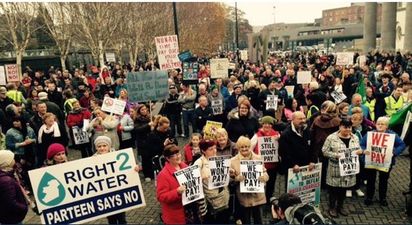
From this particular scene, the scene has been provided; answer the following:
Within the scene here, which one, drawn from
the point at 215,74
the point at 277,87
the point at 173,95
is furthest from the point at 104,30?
the point at 277,87

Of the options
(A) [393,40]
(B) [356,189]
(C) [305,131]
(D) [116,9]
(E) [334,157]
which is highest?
(D) [116,9]

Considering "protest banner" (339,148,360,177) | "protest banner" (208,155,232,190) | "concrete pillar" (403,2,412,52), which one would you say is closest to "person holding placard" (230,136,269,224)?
"protest banner" (208,155,232,190)

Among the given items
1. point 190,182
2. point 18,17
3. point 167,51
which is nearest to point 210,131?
point 190,182

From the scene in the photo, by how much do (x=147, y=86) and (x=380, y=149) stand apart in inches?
216

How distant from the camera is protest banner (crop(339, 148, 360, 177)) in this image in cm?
627

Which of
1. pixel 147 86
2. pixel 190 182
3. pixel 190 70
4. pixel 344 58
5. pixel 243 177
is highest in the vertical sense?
pixel 344 58

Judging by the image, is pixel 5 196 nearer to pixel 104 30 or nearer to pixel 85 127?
pixel 85 127

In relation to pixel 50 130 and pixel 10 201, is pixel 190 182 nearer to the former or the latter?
A: pixel 10 201

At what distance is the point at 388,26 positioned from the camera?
39.5m

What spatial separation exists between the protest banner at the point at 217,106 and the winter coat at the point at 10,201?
6.56m

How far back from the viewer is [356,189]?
766 cm

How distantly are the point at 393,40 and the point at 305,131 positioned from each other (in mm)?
39102

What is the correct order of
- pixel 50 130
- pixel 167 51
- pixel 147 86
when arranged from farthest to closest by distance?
pixel 167 51 → pixel 147 86 → pixel 50 130

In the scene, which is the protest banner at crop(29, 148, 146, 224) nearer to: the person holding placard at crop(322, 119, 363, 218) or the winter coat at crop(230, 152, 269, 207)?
the winter coat at crop(230, 152, 269, 207)
